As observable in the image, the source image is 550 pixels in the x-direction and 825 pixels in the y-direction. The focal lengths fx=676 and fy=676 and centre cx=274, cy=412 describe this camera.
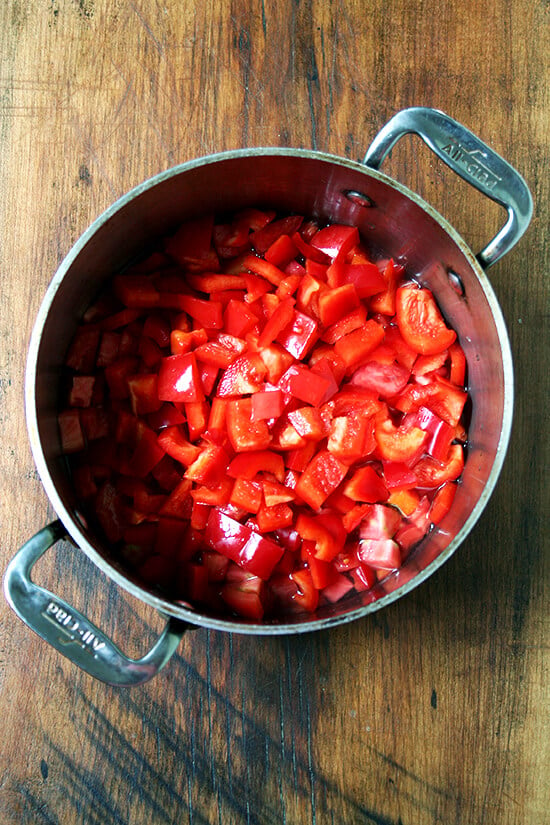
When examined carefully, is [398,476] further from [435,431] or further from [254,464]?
[254,464]

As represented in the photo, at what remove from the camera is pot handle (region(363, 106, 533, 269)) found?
1.24 meters

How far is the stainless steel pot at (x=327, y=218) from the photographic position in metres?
1.17

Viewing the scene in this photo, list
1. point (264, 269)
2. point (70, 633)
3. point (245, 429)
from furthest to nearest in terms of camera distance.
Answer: point (264, 269) < point (245, 429) < point (70, 633)

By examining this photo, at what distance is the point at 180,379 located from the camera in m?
1.40

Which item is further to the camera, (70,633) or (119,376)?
(119,376)

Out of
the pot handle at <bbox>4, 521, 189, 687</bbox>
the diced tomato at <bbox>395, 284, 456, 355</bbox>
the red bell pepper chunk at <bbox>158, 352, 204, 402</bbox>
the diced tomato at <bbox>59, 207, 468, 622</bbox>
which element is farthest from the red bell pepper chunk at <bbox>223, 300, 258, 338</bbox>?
the pot handle at <bbox>4, 521, 189, 687</bbox>

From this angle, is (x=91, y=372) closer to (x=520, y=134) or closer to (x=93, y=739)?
(x=93, y=739)

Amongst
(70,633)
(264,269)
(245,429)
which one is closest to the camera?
(70,633)

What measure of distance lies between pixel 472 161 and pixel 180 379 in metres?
0.70

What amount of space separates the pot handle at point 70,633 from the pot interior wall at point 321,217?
0.33ft

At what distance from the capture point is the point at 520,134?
1565 millimetres

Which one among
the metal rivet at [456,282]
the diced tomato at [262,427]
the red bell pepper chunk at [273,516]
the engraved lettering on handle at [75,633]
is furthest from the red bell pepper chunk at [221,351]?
the engraved lettering on handle at [75,633]

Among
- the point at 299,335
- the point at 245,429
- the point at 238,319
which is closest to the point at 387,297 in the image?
the point at 299,335

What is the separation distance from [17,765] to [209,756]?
415 mm
